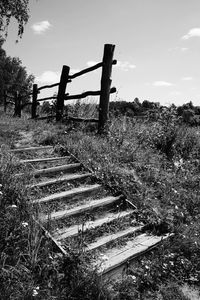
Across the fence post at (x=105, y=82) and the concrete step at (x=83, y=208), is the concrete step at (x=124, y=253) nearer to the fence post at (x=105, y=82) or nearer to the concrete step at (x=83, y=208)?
the concrete step at (x=83, y=208)

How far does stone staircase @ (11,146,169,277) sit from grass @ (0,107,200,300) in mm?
180

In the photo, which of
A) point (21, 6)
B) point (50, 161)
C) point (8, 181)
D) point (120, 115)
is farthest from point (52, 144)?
point (21, 6)

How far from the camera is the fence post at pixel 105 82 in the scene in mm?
7066

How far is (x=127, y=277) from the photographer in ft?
10.5

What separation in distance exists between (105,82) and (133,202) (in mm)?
3568

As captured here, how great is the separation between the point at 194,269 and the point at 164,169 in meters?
2.64

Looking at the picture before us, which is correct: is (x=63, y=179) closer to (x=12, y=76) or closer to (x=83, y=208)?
(x=83, y=208)

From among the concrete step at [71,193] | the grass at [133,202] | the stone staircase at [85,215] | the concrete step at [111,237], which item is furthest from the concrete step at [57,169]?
the concrete step at [111,237]

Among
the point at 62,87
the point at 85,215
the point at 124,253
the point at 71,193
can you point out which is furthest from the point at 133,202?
the point at 62,87

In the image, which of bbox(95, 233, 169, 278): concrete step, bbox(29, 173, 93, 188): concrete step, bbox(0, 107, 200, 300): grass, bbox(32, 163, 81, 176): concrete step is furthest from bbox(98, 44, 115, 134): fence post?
bbox(95, 233, 169, 278): concrete step

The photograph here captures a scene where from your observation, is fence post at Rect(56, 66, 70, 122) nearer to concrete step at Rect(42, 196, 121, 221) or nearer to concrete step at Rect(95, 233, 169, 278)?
concrete step at Rect(42, 196, 121, 221)

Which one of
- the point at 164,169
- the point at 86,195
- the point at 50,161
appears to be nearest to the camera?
the point at 86,195

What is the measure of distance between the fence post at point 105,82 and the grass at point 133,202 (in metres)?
0.33

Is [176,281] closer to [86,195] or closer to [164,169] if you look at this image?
[86,195]
